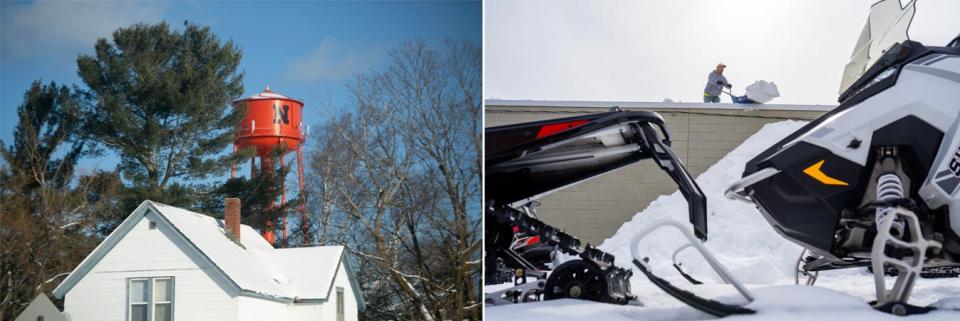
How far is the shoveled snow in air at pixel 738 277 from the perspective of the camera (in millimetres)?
4125

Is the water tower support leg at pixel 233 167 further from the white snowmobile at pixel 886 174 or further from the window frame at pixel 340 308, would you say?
the white snowmobile at pixel 886 174

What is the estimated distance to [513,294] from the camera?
4.91 m

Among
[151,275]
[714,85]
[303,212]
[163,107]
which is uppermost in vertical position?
[714,85]

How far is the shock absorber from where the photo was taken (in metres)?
4.09

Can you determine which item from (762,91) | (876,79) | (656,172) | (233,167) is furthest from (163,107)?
(762,91)

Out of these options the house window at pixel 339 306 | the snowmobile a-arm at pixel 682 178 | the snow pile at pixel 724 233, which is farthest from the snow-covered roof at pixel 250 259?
the snow pile at pixel 724 233

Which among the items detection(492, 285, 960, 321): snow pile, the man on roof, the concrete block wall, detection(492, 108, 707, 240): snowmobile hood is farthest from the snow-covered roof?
the man on roof

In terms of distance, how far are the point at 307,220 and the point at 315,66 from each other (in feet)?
2.94

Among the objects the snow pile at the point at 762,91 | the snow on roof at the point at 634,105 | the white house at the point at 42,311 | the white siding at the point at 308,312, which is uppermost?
the snow pile at the point at 762,91

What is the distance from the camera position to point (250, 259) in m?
4.99

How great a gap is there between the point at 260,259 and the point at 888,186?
3141 mm

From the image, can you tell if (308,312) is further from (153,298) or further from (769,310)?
(769,310)

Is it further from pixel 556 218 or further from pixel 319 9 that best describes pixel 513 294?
pixel 556 218

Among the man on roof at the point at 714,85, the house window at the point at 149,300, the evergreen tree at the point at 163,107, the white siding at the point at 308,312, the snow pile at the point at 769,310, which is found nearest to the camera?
the snow pile at the point at 769,310
